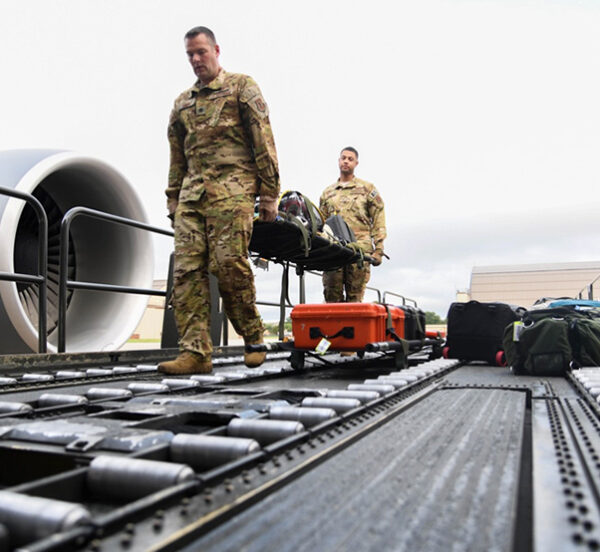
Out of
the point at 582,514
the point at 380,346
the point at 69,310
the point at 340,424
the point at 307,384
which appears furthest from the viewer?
the point at 69,310

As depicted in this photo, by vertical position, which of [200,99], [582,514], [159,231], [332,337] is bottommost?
[582,514]

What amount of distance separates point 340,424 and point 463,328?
127 inches

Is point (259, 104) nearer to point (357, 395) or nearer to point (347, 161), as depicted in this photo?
point (357, 395)

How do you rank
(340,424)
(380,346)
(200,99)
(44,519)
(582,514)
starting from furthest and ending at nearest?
(200,99) < (380,346) < (340,424) < (582,514) < (44,519)

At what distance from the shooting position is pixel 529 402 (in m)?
2.16

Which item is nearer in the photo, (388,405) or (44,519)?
(44,519)

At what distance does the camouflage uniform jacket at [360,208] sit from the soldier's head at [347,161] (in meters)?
0.11

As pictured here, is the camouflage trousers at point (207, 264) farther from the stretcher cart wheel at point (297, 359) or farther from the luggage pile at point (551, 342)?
the luggage pile at point (551, 342)

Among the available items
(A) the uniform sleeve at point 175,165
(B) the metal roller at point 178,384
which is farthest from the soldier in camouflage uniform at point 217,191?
(B) the metal roller at point 178,384

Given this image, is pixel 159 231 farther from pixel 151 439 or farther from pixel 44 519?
pixel 44 519

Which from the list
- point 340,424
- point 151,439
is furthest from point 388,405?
point 151,439

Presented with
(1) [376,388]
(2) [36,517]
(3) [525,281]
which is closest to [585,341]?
(1) [376,388]

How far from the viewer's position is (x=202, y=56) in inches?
135

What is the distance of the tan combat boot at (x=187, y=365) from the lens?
320 centimetres
